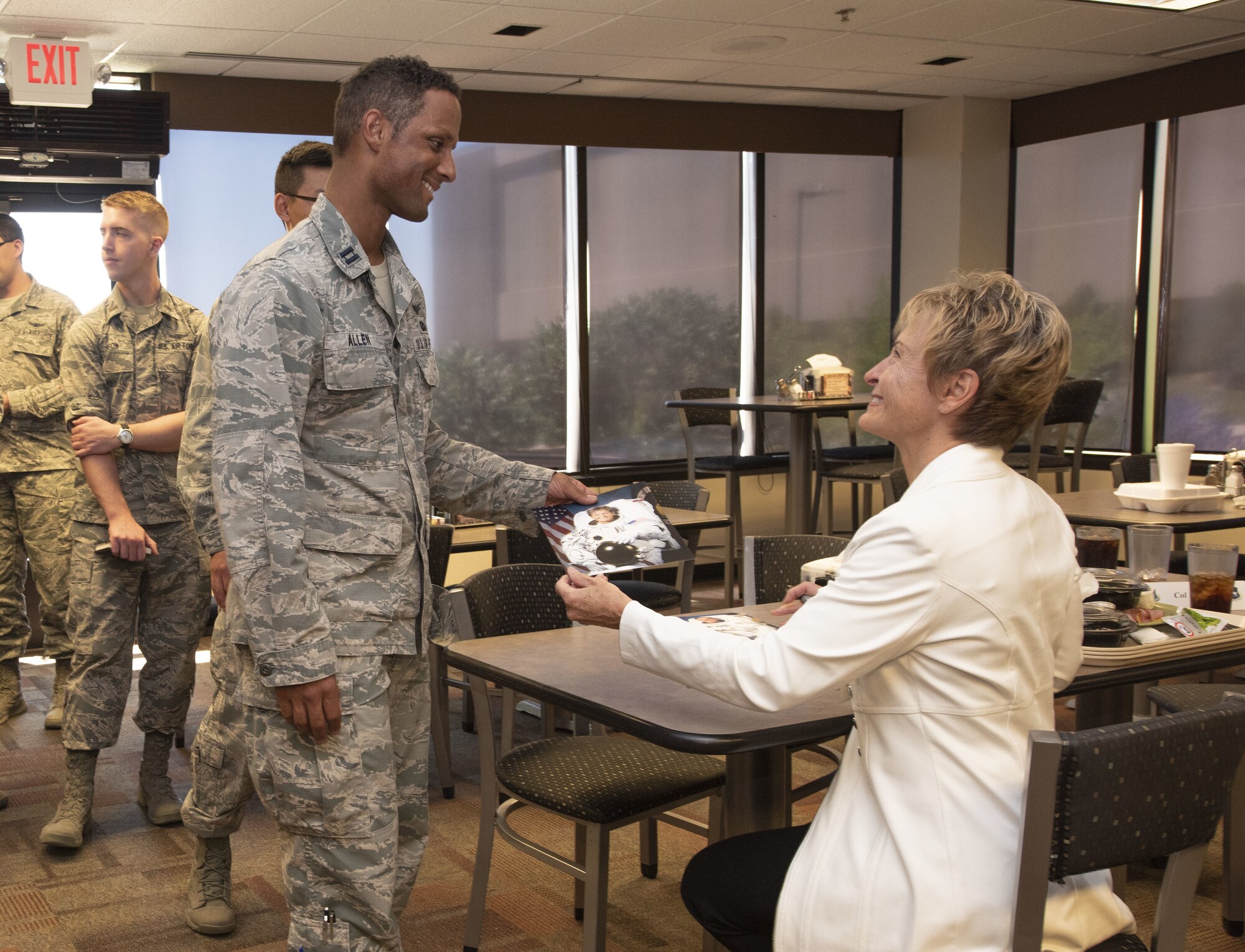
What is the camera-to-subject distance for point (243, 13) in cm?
549

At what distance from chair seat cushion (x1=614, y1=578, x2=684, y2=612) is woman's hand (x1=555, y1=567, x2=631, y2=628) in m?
2.49

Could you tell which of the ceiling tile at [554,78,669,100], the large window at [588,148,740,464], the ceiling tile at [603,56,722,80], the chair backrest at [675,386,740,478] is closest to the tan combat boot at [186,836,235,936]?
the chair backrest at [675,386,740,478]

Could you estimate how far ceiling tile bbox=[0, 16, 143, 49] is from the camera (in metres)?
5.49

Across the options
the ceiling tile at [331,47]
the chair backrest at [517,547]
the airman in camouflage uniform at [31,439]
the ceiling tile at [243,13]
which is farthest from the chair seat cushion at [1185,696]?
the ceiling tile at [331,47]

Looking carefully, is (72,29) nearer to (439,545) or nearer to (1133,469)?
(439,545)

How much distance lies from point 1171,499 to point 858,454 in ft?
12.0

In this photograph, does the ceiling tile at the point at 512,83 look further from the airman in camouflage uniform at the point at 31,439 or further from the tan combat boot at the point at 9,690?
the tan combat boot at the point at 9,690

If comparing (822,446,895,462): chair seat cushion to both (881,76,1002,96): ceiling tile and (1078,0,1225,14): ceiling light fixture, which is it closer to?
(881,76,1002,96): ceiling tile

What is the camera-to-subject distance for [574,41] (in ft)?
20.5

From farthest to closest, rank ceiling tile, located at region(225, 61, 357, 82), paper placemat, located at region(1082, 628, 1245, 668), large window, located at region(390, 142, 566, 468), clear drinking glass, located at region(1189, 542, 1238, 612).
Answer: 1. large window, located at region(390, 142, 566, 468)
2. ceiling tile, located at region(225, 61, 357, 82)
3. clear drinking glass, located at region(1189, 542, 1238, 612)
4. paper placemat, located at region(1082, 628, 1245, 668)

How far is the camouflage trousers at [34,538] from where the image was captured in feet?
14.4

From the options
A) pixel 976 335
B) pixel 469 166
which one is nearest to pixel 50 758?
pixel 976 335

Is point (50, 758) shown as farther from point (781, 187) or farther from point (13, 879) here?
point (781, 187)

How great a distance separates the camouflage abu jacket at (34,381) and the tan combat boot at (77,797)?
1311 mm
